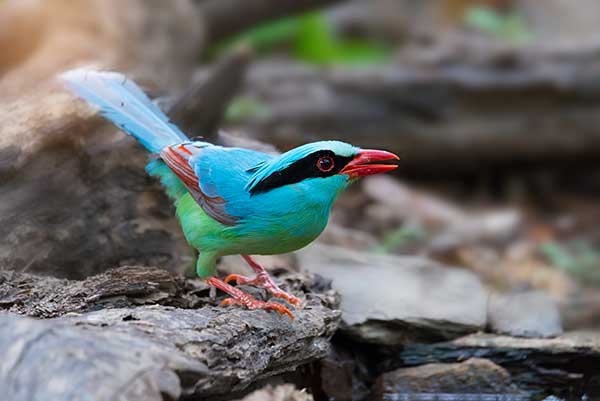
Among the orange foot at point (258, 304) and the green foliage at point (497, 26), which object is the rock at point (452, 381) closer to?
the orange foot at point (258, 304)

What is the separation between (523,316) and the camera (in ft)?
15.3

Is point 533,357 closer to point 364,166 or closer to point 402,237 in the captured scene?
point 364,166

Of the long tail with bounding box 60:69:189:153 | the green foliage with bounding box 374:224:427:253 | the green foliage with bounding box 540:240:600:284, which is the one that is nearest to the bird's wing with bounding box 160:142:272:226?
the long tail with bounding box 60:69:189:153

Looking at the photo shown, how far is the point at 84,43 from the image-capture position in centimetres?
626

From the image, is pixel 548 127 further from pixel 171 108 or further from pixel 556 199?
pixel 171 108

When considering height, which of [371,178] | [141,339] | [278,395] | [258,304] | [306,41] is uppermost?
[306,41]

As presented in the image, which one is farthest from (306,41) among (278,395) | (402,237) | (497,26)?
(278,395)

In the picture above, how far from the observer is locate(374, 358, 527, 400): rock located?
13.9 ft

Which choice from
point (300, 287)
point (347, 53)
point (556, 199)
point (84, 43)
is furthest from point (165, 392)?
point (347, 53)

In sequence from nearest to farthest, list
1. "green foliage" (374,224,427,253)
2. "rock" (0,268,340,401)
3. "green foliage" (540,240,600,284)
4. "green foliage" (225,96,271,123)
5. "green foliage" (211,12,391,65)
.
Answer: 1. "rock" (0,268,340,401)
2. "green foliage" (374,224,427,253)
3. "green foliage" (540,240,600,284)
4. "green foliage" (225,96,271,123)
5. "green foliage" (211,12,391,65)

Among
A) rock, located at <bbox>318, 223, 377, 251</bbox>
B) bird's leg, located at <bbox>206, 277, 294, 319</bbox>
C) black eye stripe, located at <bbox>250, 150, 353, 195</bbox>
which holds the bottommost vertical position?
bird's leg, located at <bbox>206, 277, 294, 319</bbox>

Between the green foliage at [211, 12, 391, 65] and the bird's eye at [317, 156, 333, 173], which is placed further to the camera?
the green foliage at [211, 12, 391, 65]

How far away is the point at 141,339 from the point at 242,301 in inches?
36.7

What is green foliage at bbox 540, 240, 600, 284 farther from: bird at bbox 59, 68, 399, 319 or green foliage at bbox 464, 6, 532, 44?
bird at bbox 59, 68, 399, 319
